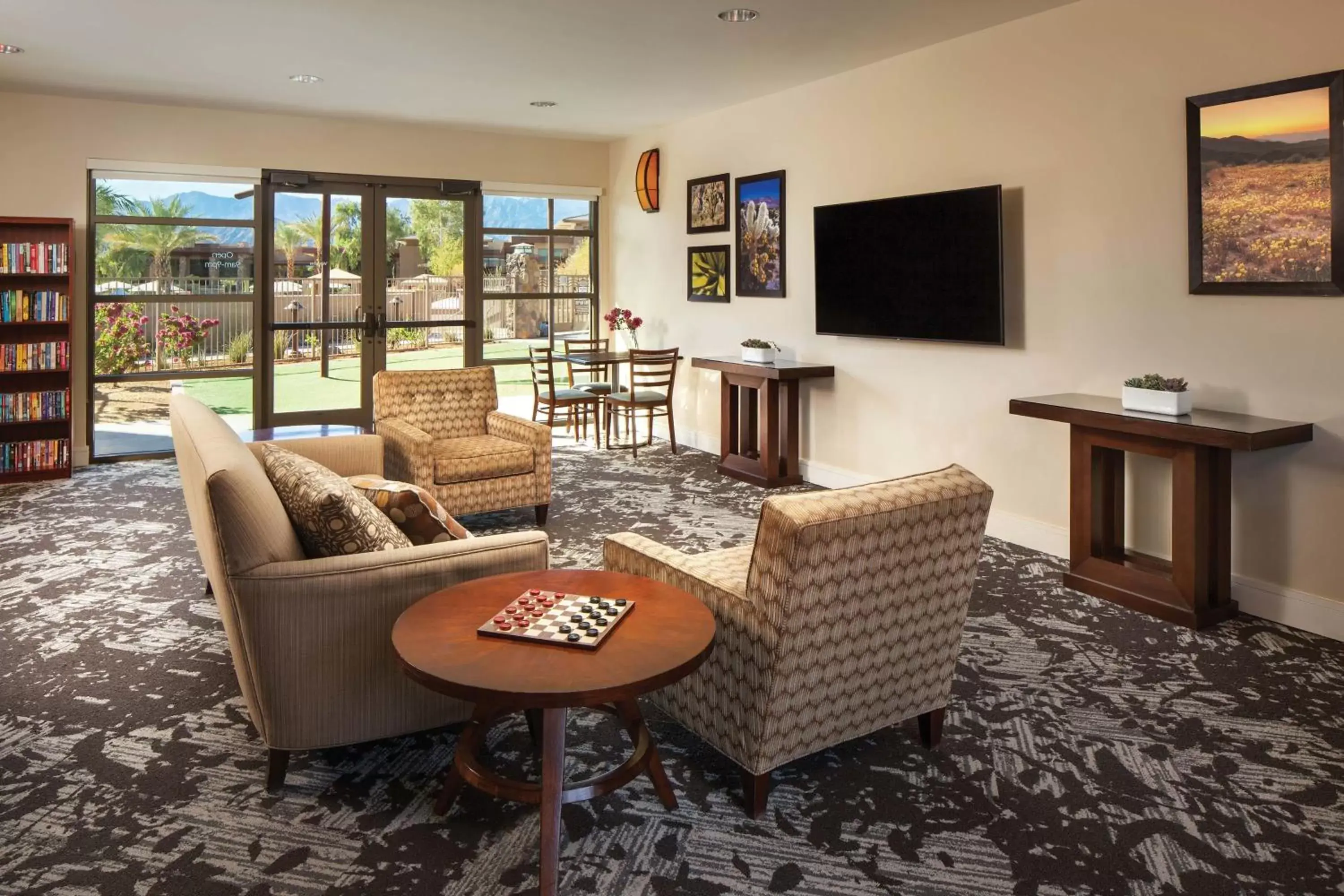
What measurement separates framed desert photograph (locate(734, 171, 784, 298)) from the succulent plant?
310 centimetres

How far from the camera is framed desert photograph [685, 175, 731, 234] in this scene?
7.22 meters

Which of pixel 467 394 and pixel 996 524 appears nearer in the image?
pixel 996 524

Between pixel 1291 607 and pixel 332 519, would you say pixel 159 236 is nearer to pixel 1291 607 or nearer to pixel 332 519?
pixel 332 519

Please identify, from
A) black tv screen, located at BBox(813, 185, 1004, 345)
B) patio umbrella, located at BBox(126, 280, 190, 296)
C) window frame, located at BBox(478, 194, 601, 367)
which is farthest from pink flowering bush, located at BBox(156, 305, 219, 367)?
black tv screen, located at BBox(813, 185, 1004, 345)

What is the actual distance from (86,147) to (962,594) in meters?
7.09

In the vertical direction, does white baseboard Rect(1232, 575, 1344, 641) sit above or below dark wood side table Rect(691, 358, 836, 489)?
below

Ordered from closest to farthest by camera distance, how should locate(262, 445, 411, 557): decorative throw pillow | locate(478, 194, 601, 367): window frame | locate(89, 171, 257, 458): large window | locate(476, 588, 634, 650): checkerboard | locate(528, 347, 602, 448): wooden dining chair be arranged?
locate(476, 588, 634, 650): checkerboard → locate(262, 445, 411, 557): decorative throw pillow → locate(89, 171, 257, 458): large window → locate(528, 347, 602, 448): wooden dining chair → locate(478, 194, 601, 367): window frame

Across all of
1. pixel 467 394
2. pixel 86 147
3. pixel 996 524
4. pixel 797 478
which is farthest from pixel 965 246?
pixel 86 147

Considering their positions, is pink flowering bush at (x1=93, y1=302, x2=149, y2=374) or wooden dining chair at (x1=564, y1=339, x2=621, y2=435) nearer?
pink flowering bush at (x1=93, y1=302, x2=149, y2=374)

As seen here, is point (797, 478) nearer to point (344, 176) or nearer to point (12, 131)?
point (344, 176)

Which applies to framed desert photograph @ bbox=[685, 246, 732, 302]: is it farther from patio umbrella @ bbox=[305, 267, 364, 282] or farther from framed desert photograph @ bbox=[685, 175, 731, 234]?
patio umbrella @ bbox=[305, 267, 364, 282]

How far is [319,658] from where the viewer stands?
2.32m

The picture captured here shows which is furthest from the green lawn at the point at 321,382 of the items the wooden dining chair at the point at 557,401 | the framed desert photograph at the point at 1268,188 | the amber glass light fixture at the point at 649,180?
the framed desert photograph at the point at 1268,188

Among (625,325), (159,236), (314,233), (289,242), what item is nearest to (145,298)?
(159,236)
